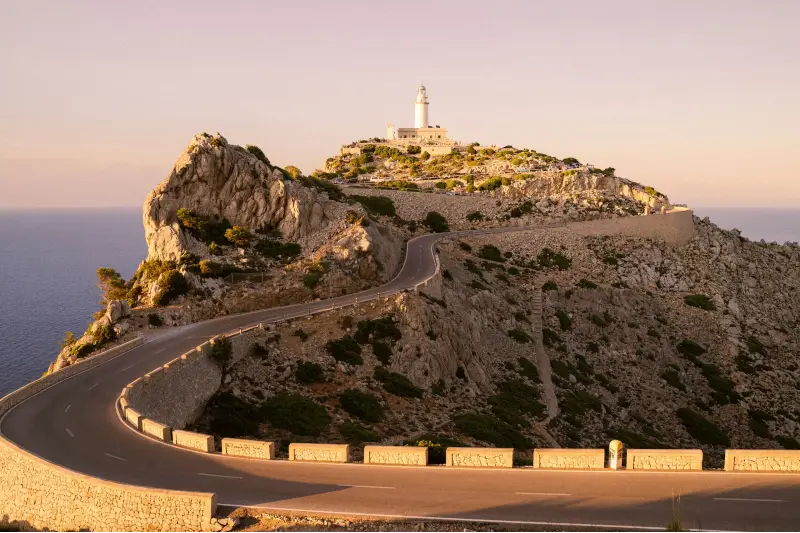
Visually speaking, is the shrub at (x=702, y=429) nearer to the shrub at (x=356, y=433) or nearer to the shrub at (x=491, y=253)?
the shrub at (x=491, y=253)

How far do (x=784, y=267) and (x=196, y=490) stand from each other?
7750cm

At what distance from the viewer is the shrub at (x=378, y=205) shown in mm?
66375

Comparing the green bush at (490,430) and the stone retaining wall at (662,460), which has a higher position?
the stone retaining wall at (662,460)

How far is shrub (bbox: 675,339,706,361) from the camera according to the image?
49531 mm

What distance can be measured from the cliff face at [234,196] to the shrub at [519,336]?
1711 centimetres

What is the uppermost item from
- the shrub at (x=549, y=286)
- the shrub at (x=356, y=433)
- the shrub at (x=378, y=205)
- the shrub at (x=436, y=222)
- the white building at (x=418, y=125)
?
the white building at (x=418, y=125)

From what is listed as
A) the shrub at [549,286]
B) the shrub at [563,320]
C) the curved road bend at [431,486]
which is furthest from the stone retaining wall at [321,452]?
the shrub at [549,286]

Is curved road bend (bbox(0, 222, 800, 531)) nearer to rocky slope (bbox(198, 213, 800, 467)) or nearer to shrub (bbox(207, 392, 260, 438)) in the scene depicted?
shrub (bbox(207, 392, 260, 438))

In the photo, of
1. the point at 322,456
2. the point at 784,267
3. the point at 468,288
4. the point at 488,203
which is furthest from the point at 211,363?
the point at 784,267

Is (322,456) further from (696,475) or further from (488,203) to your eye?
(488,203)

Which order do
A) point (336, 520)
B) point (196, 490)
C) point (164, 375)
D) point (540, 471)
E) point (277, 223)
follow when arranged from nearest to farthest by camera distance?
point (336, 520) → point (196, 490) → point (540, 471) → point (164, 375) → point (277, 223)

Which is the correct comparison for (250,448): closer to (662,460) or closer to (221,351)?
(221,351)

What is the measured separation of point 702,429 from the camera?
1517 inches

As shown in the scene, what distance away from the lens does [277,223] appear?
4484 cm
